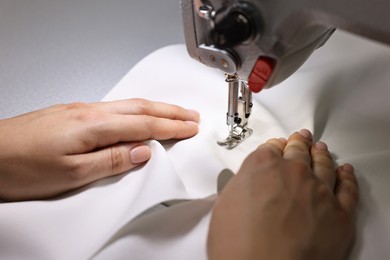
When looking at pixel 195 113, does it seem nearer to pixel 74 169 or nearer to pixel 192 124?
pixel 192 124

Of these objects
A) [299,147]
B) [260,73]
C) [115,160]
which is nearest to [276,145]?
[299,147]

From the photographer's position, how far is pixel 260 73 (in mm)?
614

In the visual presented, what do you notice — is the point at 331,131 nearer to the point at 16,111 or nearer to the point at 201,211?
the point at 201,211

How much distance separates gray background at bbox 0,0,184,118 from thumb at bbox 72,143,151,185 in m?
0.31

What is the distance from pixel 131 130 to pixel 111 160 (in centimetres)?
6

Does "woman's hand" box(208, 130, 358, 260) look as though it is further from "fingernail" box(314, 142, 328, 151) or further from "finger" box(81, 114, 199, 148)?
"finger" box(81, 114, 199, 148)

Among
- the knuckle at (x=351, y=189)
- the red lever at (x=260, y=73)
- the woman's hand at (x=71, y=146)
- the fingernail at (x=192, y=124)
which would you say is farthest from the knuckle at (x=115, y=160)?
the knuckle at (x=351, y=189)

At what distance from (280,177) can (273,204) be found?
0.05m

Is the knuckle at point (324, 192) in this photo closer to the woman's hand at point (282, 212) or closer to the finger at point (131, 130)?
the woman's hand at point (282, 212)

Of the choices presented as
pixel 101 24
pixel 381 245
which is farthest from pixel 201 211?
pixel 101 24

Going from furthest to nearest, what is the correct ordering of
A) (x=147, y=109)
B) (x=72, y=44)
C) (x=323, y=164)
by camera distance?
(x=72, y=44) → (x=147, y=109) → (x=323, y=164)

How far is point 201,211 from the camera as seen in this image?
0.64m

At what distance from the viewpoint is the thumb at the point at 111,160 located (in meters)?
0.70

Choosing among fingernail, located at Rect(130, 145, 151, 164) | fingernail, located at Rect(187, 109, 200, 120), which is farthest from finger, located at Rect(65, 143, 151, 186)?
fingernail, located at Rect(187, 109, 200, 120)
